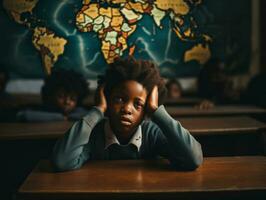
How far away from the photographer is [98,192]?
1.33 meters

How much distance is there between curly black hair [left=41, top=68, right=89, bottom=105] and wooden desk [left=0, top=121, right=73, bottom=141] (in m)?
0.37

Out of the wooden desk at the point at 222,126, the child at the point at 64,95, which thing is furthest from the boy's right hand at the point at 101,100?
the child at the point at 64,95

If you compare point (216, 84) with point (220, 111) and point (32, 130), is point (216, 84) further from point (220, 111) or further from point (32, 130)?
point (32, 130)

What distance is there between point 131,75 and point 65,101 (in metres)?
1.34

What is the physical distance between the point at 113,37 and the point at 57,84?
3.85 feet

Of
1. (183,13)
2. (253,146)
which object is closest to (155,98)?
(183,13)

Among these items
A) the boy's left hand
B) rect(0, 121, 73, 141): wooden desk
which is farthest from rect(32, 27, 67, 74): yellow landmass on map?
the boy's left hand

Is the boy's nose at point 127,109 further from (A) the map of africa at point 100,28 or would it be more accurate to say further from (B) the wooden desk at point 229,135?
(B) the wooden desk at point 229,135

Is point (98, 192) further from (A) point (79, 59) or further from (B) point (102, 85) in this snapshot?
(A) point (79, 59)

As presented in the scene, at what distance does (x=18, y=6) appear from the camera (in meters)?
1.89

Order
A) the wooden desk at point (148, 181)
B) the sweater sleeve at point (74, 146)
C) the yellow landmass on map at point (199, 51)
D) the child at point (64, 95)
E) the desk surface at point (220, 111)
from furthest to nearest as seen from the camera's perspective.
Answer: the desk surface at point (220, 111) → the child at point (64, 95) → the yellow landmass on map at point (199, 51) → the sweater sleeve at point (74, 146) → the wooden desk at point (148, 181)

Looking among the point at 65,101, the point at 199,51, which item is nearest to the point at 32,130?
the point at 65,101

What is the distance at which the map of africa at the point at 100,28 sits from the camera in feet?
6.21

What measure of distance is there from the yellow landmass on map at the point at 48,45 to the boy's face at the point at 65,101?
90 cm
